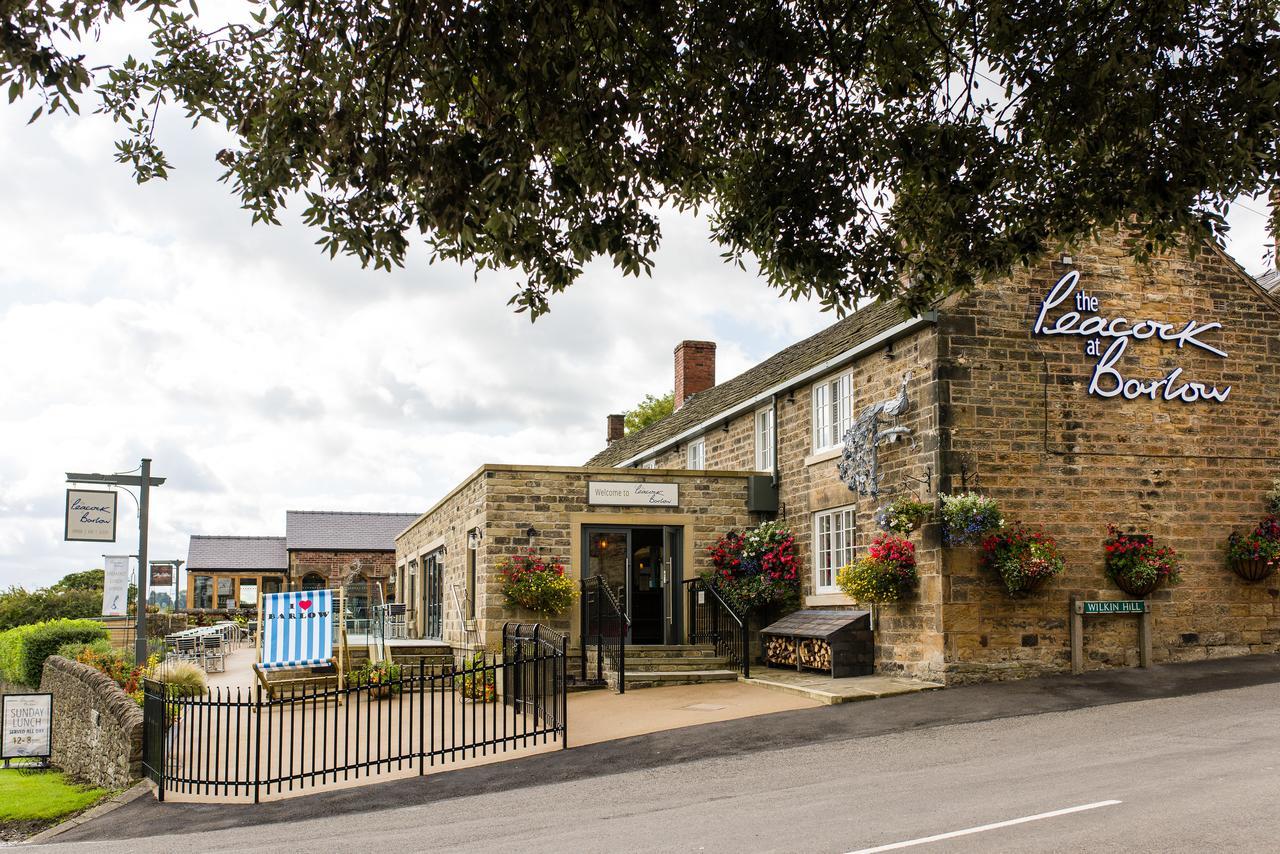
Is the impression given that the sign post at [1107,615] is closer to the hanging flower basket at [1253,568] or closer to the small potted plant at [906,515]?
the hanging flower basket at [1253,568]

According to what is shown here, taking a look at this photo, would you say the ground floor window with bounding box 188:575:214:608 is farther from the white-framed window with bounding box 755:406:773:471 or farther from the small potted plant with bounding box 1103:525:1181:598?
the small potted plant with bounding box 1103:525:1181:598

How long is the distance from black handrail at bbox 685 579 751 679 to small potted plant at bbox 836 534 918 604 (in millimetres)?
3642

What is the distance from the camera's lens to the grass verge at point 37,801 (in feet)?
41.4

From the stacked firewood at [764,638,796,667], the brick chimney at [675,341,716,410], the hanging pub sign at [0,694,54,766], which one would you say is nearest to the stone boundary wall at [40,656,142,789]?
the hanging pub sign at [0,694,54,766]

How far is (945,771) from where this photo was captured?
32.4 ft

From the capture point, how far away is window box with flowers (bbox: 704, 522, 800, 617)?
1900cm

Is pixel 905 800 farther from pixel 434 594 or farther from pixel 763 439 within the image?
pixel 434 594

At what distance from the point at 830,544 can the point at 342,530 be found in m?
37.5

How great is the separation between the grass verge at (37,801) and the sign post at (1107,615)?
12429 millimetres

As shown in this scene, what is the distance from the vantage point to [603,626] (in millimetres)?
19391

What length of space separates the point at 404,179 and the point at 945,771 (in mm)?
6741

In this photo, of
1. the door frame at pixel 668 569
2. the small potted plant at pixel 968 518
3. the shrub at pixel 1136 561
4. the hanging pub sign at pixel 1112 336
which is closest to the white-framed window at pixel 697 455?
the door frame at pixel 668 569

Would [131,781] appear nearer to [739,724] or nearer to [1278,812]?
[739,724]

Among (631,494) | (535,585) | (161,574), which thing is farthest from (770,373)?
(161,574)
